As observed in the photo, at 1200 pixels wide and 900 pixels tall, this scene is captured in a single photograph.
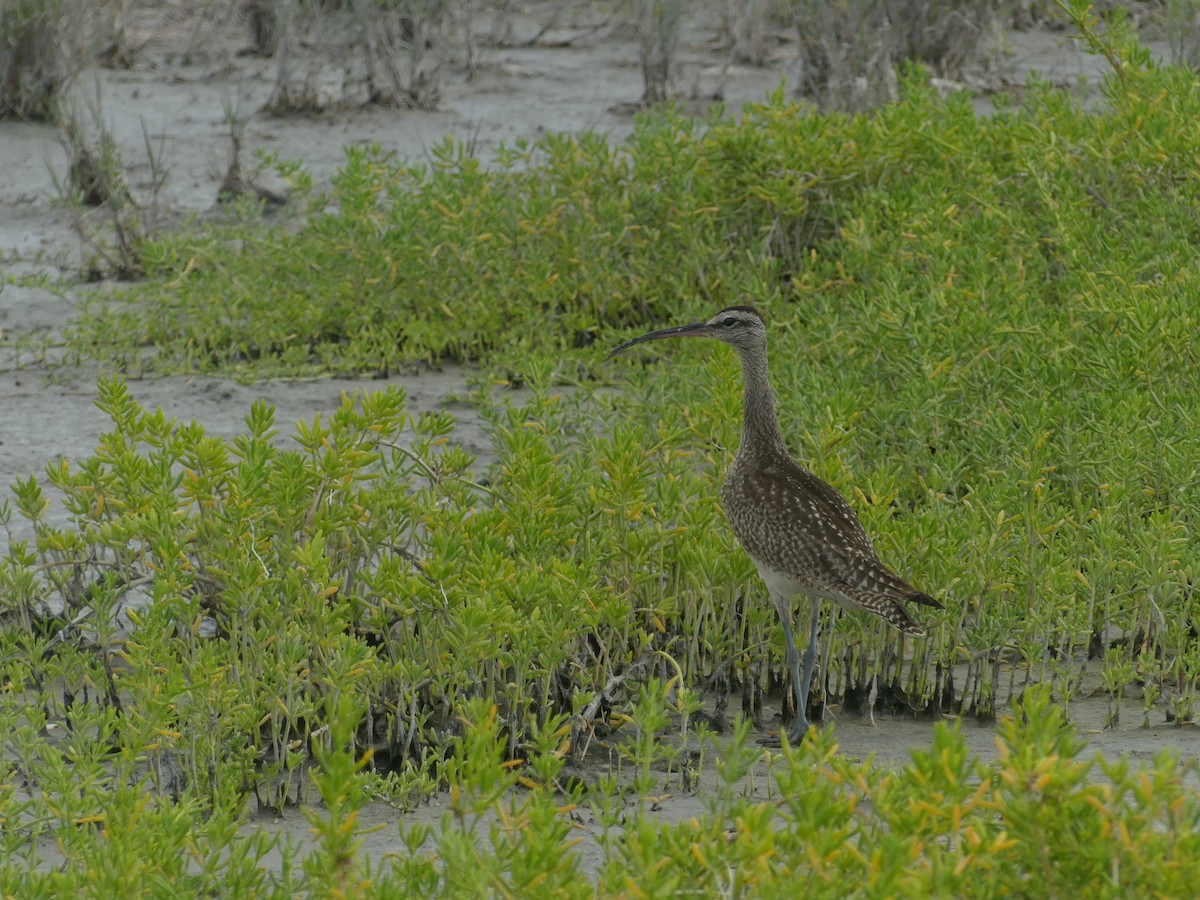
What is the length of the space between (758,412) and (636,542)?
2.43 feet

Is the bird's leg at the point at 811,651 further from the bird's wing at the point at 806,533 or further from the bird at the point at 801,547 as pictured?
the bird's wing at the point at 806,533

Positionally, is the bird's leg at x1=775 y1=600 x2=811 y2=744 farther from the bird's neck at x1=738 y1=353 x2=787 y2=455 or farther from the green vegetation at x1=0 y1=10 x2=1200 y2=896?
the bird's neck at x1=738 y1=353 x2=787 y2=455

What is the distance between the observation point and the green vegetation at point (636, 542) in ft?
10.5

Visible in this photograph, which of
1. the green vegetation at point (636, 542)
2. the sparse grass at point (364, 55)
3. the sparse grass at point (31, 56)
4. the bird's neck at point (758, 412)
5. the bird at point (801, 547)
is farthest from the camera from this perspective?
the sparse grass at point (364, 55)

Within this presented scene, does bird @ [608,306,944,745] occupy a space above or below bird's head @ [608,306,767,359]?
below

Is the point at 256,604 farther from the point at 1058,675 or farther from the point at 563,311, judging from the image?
the point at 563,311

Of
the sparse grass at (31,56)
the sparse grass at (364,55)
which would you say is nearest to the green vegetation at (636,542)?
the sparse grass at (31,56)

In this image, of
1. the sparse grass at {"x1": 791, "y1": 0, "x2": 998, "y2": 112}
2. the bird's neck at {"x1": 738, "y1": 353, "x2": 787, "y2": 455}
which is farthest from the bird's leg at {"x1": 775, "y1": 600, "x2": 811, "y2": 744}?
the sparse grass at {"x1": 791, "y1": 0, "x2": 998, "y2": 112}

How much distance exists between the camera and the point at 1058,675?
5.24 metres

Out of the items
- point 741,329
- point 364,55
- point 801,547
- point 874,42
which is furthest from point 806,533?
point 364,55

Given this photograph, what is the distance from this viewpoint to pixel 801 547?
482 cm

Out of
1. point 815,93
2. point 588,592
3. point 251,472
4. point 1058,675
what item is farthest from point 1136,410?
point 815,93

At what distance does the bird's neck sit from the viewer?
5.38 meters

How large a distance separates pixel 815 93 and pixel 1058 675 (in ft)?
22.8
